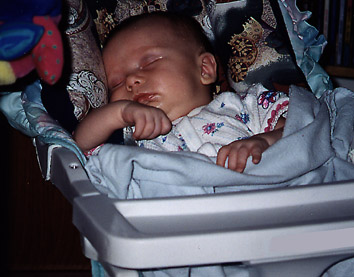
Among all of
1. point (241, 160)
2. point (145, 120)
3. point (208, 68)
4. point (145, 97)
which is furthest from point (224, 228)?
point (208, 68)

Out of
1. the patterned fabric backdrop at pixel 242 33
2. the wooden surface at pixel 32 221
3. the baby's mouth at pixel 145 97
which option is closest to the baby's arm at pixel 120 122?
the baby's mouth at pixel 145 97

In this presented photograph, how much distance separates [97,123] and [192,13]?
1.47ft

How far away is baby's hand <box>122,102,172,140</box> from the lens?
2.48 ft

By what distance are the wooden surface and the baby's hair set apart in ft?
1.48

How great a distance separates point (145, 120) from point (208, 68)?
0.33 meters

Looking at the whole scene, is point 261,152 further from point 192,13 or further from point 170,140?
point 192,13

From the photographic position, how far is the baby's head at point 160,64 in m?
0.93

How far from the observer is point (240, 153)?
0.69 metres

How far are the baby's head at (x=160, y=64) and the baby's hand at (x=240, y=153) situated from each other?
25 cm

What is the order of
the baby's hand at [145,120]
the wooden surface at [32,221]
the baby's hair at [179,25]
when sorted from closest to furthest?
1. the baby's hand at [145,120]
2. the baby's hair at [179,25]
3. the wooden surface at [32,221]

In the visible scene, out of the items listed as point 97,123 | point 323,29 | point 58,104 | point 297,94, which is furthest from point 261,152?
point 323,29

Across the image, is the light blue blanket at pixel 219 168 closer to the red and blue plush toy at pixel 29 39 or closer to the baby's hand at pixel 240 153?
the baby's hand at pixel 240 153

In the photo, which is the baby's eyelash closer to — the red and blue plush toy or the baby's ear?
the baby's ear

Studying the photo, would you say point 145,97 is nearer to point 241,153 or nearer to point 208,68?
point 208,68
